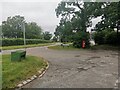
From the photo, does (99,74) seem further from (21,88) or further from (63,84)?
(21,88)

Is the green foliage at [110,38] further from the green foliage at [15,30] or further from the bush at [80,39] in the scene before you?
the green foliage at [15,30]

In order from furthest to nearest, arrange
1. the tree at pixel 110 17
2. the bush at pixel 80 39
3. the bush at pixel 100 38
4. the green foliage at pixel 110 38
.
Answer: the bush at pixel 100 38 → the green foliage at pixel 110 38 → the bush at pixel 80 39 → the tree at pixel 110 17

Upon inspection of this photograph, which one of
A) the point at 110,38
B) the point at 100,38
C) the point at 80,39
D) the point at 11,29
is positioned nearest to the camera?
the point at 80,39

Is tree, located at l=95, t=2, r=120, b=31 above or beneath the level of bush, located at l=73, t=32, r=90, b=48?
above

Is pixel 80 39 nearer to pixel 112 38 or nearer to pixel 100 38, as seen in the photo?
pixel 112 38

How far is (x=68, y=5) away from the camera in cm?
3669

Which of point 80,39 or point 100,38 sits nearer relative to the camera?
point 80,39

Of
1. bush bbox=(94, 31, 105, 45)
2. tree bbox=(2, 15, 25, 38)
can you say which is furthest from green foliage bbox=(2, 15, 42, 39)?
bush bbox=(94, 31, 105, 45)

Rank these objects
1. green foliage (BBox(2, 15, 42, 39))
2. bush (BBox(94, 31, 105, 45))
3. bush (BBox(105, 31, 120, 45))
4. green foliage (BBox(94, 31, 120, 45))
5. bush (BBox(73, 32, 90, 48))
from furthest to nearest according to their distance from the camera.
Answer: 1. green foliage (BBox(2, 15, 42, 39))
2. bush (BBox(94, 31, 105, 45))
3. green foliage (BBox(94, 31, 120, 45))
4. bush (BBox(105, 31, 120, 45))
5. bush (BBox(73, 32, 90, 48))

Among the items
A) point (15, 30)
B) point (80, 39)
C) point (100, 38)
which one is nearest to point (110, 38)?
point (100, 38)

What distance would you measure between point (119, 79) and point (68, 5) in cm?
2840

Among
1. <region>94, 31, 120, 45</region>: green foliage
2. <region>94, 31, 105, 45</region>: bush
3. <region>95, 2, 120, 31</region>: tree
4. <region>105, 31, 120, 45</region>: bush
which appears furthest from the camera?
<region>94, 31, 105, 45</region>: bush

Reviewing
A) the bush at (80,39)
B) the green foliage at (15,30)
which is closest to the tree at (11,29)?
the green foliage at (15,30)

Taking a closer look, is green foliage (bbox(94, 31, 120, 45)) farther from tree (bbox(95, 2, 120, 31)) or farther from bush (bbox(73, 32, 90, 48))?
bush (bbox(73, 32, 90, 48))
